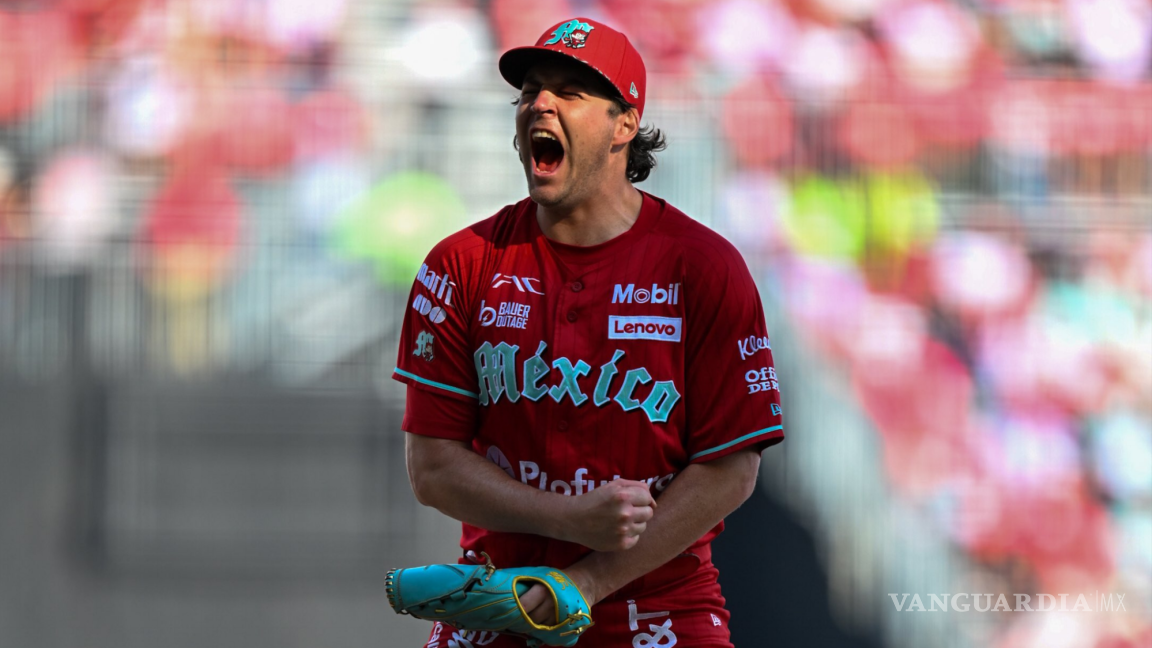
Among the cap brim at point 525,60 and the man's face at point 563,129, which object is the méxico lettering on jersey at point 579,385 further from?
the cap brim at point 525,60

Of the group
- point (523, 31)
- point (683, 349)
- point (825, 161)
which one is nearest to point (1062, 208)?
point (825, 161)

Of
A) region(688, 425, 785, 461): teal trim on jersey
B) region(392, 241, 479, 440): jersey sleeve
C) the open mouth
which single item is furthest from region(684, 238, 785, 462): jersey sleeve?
region(392, 241, 479, 440): jersey sleeve

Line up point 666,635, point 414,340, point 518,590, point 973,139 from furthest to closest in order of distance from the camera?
point 973,139, point 414,340, point 666,635, point 518,590

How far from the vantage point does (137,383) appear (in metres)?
3.97

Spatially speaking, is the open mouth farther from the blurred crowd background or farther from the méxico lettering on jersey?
the blurred crowd background

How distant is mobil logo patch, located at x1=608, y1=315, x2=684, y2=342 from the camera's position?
2.15 meters

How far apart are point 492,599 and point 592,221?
67 cm

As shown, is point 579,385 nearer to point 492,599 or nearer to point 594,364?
point 594,364

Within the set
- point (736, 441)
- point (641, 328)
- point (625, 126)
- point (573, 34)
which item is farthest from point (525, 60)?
point (736, 441)

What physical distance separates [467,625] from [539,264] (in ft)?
2.03

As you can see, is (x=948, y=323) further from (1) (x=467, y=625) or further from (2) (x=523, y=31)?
(1) (x=467, y=625)

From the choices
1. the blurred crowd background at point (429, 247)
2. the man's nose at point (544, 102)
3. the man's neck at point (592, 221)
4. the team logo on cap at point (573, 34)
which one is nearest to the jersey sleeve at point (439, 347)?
the man's neck at point (592, 221)

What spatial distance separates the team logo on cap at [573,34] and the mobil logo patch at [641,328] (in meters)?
0.45

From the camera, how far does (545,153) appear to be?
2.19 meters
